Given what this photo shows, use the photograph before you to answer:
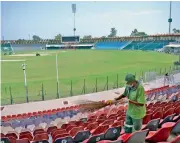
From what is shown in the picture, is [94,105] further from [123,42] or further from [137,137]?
[123,42]

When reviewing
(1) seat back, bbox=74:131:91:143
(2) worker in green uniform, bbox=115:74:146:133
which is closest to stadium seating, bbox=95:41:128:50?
(2) worker in green uniform, bbox=115:74:146:133

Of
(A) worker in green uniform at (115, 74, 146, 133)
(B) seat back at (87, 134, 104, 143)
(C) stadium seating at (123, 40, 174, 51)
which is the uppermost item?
(C) stadium seating at (123, 40, 174, 51)

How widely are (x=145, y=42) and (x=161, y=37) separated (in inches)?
236

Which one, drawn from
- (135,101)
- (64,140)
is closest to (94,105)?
(135,101)

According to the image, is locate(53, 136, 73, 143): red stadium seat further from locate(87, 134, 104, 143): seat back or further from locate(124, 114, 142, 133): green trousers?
locate(124, 114, 142, 133): green trousers

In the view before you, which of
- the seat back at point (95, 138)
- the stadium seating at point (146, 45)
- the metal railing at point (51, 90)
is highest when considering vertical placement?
the stadium seating at point (146, 45)

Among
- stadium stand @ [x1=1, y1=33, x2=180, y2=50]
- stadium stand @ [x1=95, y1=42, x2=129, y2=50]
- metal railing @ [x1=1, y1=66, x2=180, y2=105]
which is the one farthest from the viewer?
stadium stand @ [x1=95, y1=42, x2=129, y2=50]

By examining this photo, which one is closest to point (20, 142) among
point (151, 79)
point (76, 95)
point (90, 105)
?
point (90, 105)

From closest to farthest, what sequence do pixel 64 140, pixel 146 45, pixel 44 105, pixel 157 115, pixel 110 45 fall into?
pixel 64 140 < pixel 157 115 < pixel 44 105 < pixel 146 45 < pixel 110 45

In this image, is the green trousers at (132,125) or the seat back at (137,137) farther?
the green trousers at (132,125)

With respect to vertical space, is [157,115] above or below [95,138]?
below

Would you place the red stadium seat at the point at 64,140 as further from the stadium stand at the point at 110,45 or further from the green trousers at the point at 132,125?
the stadium stand at the point at 110,45

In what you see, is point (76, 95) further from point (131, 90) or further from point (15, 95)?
point (131, 90)

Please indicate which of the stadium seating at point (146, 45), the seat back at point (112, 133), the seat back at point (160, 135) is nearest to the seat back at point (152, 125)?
the seat back at point (160, 135)
